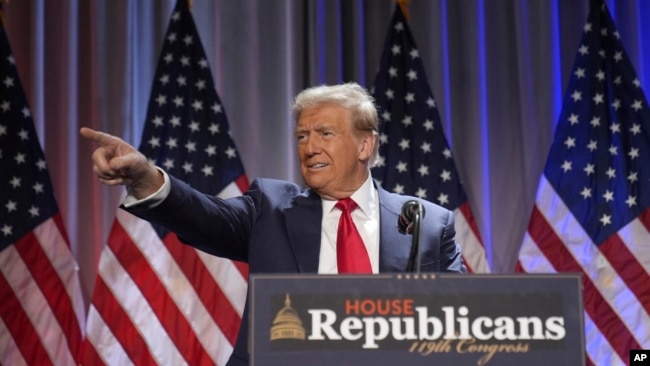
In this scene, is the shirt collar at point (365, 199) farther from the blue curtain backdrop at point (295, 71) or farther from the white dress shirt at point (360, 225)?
the blue curtain backdrop at point (295, 71)

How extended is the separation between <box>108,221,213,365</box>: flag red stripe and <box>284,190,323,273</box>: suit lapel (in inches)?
78.9

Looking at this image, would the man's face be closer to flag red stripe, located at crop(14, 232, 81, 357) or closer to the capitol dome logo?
the capitol dome logo

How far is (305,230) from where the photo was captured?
2.37 meters

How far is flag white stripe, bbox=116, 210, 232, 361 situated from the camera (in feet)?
14.1

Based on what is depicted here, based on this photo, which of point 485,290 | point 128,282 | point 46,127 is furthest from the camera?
point 46,127

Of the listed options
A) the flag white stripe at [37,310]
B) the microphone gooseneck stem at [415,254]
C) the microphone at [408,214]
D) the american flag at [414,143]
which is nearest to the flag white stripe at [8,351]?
the flag white stripe at [37,310]

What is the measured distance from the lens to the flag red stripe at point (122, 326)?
13.9 ft

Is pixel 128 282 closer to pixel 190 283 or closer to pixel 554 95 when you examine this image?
pixel 190 283

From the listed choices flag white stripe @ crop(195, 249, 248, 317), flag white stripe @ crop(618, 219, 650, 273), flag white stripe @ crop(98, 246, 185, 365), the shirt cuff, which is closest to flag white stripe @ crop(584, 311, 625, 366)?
flag white stripe @ crop(618, 219, 650, 273)

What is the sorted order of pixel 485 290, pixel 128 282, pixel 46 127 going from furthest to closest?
1. pixel 46 127
2. pixel 128 282
3. pixel 485 290

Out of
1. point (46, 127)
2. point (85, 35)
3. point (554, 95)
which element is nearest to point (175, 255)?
point (46, 127)

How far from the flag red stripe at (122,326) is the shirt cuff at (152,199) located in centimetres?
241

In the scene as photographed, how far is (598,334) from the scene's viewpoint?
4.35 meters

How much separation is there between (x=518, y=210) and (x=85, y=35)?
2.49 meters
